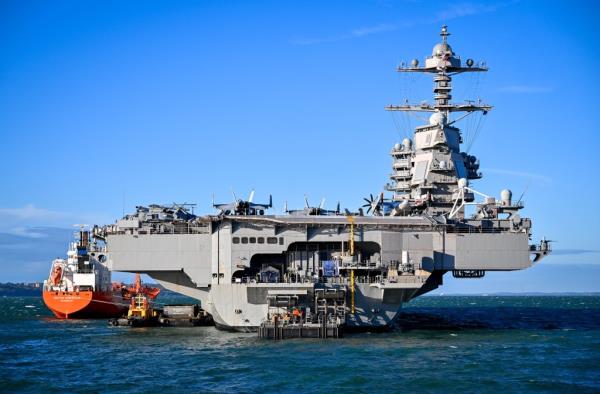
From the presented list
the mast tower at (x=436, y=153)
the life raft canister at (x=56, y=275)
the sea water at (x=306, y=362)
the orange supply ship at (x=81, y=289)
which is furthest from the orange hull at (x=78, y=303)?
the mast tower at (x=436, y=153)

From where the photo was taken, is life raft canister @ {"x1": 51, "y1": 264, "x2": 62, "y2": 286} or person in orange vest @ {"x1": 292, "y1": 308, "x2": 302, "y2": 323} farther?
life raft canister @ {"x1": 51, "y1": 264, "x2": 62, "y2": 286}

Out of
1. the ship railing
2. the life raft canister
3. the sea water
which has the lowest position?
the sea water

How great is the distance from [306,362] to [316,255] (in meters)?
10.3

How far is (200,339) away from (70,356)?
631 centimetres

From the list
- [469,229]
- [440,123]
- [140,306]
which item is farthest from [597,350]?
[140,306]

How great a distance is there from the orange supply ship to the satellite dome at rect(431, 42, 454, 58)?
85.9ft

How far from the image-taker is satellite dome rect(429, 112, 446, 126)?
4416 centimetres

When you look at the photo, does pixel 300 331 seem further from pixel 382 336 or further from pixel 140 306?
pixel 140 306

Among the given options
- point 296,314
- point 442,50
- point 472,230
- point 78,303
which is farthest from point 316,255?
point 78,303

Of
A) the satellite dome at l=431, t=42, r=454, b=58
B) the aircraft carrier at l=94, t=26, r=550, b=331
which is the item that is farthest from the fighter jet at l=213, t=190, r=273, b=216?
the satellite dome at l=431, t=42, r=454, b=58

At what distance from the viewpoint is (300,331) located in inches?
1398

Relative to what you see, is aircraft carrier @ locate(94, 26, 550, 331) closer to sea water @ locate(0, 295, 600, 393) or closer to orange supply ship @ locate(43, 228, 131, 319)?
sea water @ locate(0, 295, 600, 393)

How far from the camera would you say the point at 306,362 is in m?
29.6

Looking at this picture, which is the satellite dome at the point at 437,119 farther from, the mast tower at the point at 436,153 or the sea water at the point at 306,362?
the sea water at the point at 306,362
